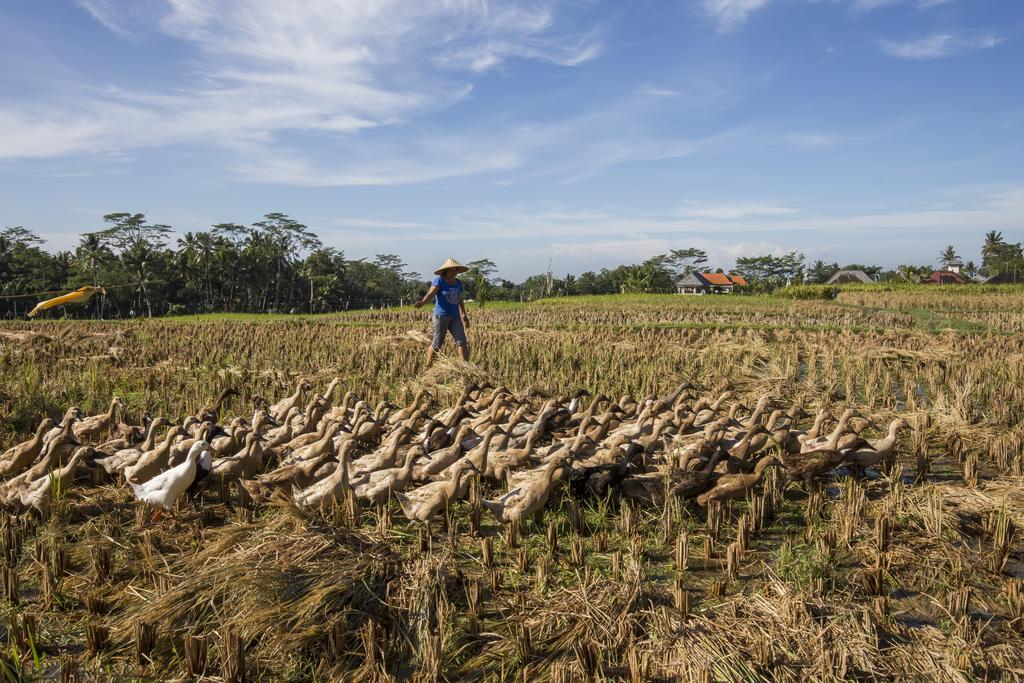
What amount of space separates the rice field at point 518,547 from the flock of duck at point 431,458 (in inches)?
1.0

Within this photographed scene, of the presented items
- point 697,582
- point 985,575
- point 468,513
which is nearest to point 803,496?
point 985,575

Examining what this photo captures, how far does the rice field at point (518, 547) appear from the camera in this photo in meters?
2.85

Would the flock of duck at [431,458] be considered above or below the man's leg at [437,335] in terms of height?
below

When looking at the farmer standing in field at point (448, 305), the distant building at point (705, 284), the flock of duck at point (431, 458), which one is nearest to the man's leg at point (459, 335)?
the farmer standing in field at point (448, 305)

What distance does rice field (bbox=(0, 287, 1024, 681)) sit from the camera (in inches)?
112

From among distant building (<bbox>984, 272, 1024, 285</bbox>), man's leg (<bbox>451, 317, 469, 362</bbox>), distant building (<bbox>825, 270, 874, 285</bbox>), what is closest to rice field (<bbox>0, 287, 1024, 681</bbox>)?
man's leg (<bbox>451, 317, 469, 362</bbox>)

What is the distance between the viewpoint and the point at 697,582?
3623mm

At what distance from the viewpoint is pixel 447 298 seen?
9.80m

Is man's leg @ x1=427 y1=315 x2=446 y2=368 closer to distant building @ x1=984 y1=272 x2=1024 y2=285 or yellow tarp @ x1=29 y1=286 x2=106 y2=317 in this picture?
yellow tarp @ x1=29 y1=286 x2=106 y2=317

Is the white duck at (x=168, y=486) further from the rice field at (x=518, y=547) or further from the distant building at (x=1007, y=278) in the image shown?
the distant building at (x=1007, y=278)

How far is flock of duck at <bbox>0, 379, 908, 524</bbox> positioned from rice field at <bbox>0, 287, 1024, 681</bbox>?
0.08ft

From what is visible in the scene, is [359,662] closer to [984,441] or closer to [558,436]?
[558,436]

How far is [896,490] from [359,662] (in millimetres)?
3958

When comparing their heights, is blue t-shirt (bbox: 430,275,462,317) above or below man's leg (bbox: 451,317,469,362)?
above
